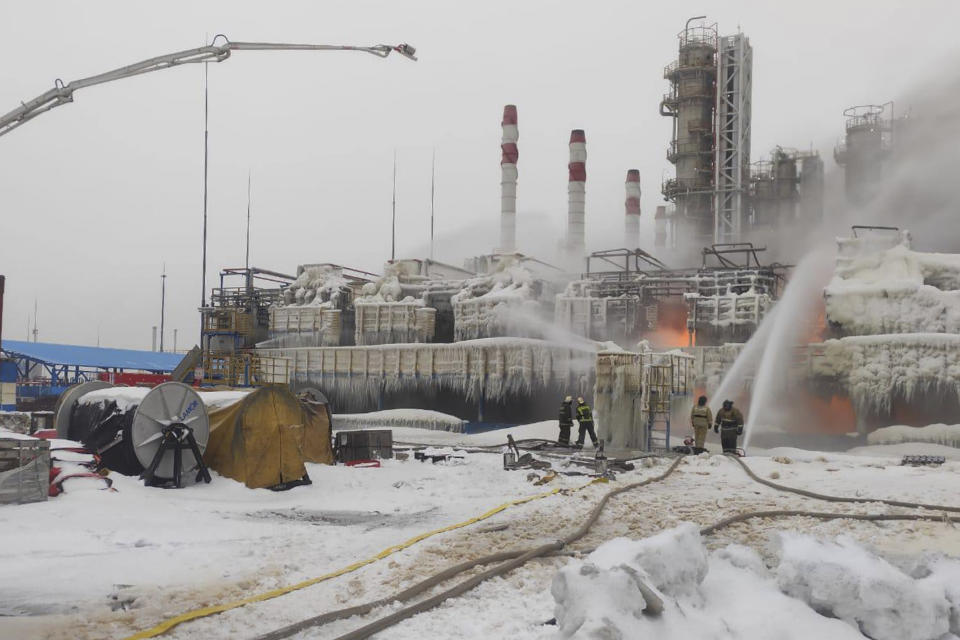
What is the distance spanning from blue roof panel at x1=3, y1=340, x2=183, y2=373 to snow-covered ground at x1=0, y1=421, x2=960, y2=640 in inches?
1238

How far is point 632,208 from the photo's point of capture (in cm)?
5678

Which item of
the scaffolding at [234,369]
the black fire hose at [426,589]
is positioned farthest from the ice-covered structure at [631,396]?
the scaffolding at [234,369]

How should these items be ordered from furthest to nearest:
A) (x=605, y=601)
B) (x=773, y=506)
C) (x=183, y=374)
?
(x=183, y=374)
(x=773, y=506)
(x=605, y=601)

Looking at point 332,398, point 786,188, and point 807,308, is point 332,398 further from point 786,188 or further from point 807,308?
point 786,188

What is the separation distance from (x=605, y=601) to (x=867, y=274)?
2784 centimetres

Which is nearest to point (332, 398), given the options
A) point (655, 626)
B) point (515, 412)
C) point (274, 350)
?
point (274, 350)

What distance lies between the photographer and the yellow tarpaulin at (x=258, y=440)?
39.6ft

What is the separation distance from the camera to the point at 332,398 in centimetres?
3759

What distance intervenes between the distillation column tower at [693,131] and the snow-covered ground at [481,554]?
147 feet

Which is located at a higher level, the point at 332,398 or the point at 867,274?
the point at 867,274

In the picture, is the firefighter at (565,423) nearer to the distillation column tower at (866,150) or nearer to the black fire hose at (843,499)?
the black fire hose at (843,499)

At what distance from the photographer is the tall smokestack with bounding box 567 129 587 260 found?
49.8m

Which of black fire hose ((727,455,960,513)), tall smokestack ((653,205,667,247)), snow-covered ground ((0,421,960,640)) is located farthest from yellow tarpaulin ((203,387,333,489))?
tall smokestack ((653,205,667,247))

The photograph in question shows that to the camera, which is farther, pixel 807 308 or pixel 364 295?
pixel 364 295
